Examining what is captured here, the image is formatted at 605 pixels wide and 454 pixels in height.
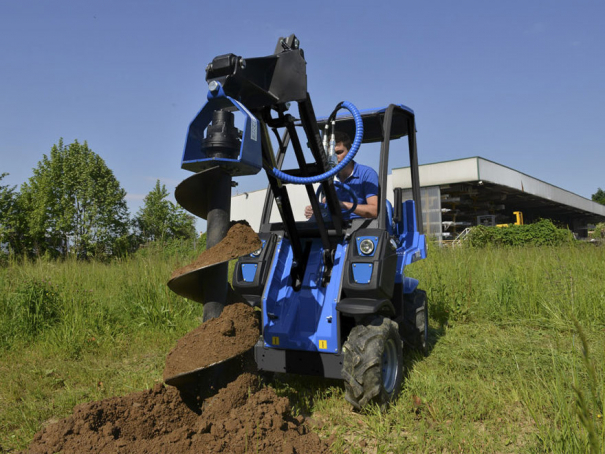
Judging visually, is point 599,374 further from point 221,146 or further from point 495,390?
point 221,146

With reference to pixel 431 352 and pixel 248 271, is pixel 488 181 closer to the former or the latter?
pixel 431 352

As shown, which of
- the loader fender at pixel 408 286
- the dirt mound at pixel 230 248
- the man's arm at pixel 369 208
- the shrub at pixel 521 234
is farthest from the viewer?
the shrub at pixel 521 234

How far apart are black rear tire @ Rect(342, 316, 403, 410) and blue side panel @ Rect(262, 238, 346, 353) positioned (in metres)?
0.18

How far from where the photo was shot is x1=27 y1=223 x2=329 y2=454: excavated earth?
2305 mm

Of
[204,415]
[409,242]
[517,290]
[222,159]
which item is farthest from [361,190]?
[517,290]

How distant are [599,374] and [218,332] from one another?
2785 millimetres

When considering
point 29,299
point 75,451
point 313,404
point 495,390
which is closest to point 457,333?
point 495,390

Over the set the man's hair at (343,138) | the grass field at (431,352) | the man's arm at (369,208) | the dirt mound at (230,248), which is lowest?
the grass field at (431,352)

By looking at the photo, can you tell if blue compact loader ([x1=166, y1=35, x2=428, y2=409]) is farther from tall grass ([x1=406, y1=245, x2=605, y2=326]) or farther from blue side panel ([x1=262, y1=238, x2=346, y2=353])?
tall grass ([x1=406, y1=245, x2=605, y2=326])

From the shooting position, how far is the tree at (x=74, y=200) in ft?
77.6

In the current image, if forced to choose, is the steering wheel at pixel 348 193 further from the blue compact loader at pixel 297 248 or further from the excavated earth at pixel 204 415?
the excavated earth at pixel 204 415

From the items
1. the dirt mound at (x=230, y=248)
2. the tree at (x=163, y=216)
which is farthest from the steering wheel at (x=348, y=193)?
the tree at (x=163, y=216)

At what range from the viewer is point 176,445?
232cm

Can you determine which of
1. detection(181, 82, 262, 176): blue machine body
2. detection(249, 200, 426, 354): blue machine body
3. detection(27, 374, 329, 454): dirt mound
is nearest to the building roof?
detection(249, 200, 426, 354): blue machine body
